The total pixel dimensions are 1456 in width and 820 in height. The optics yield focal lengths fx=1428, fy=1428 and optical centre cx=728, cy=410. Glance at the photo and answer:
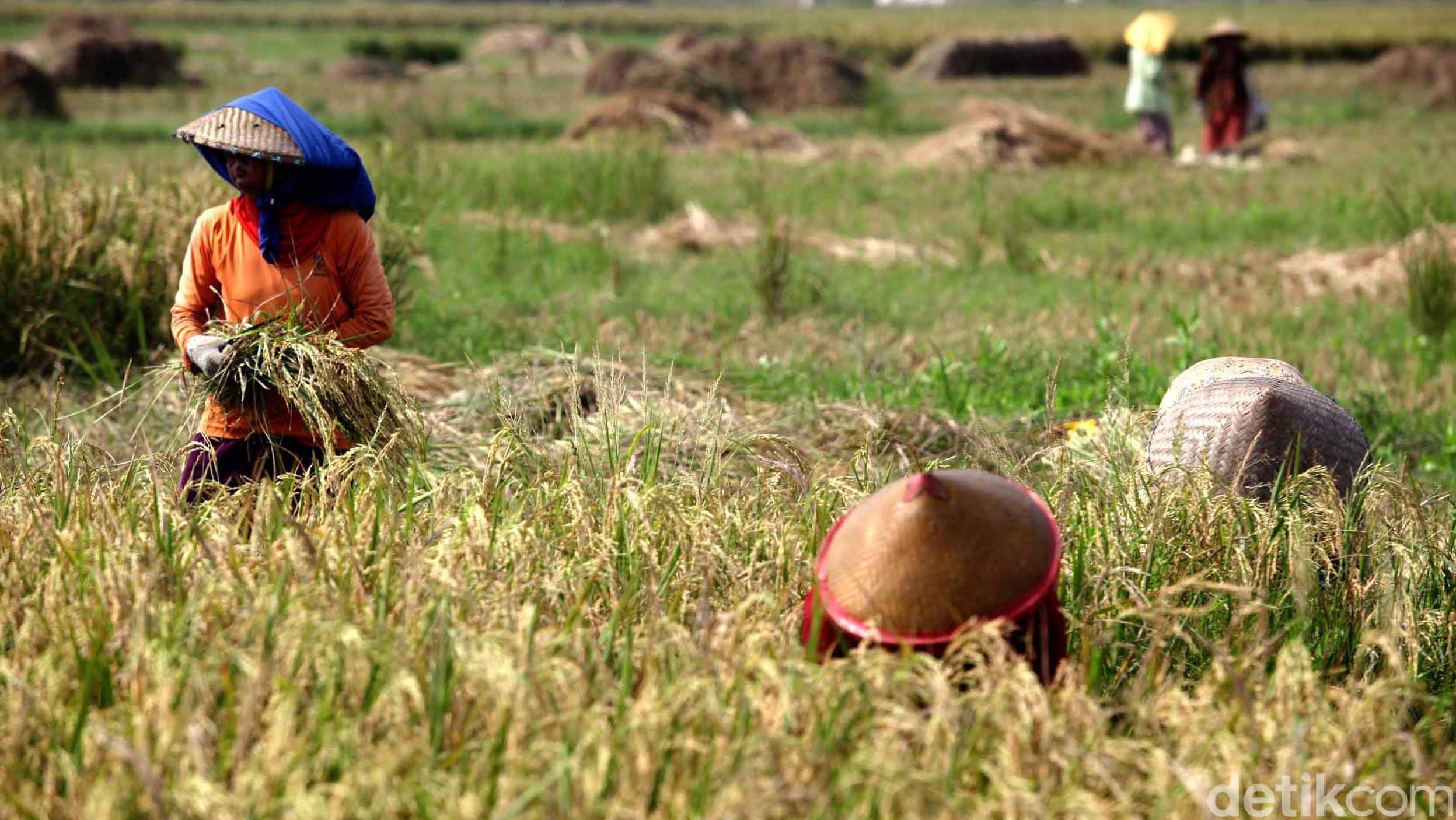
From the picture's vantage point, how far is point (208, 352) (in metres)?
3.40

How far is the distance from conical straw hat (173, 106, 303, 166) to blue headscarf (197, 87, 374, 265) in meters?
0.02

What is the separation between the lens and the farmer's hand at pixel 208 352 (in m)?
3.40

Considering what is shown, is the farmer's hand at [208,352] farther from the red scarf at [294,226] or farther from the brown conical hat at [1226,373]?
the brown conical hat at [1226,373]

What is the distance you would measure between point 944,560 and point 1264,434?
1591 mm

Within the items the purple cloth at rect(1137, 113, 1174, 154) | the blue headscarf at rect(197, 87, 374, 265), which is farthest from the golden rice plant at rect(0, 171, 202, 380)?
the purple cloth at rect(1137, 113, 1174, 154)

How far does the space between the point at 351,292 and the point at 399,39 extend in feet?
121

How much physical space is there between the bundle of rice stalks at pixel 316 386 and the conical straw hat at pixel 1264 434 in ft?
6.37

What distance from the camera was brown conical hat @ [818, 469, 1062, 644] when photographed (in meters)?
2.38

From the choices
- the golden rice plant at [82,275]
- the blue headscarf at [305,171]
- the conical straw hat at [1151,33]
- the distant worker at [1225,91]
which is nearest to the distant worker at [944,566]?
the blue headscarf at [305,171]

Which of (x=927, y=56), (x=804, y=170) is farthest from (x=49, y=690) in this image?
(x=927, y=56)

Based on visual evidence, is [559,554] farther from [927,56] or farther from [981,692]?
[927,56]

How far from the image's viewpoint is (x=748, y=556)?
10.4ft

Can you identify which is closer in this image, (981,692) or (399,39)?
(981,692)
